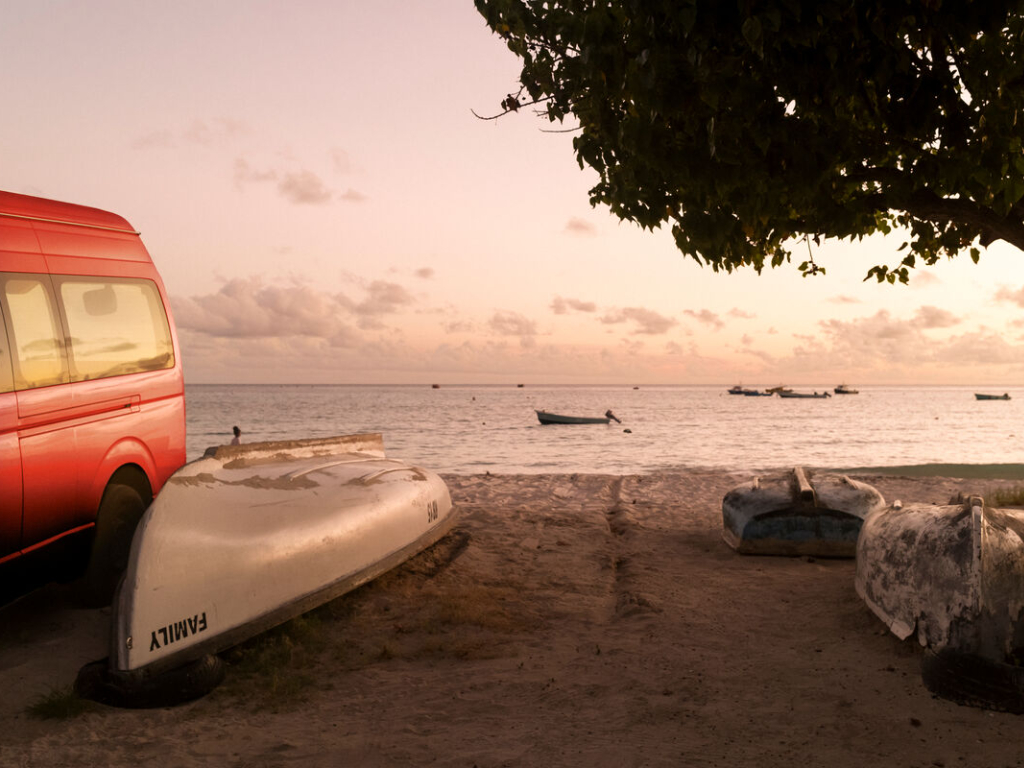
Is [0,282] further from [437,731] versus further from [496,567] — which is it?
[496,567]

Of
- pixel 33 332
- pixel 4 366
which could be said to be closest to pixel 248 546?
pixel 4 366

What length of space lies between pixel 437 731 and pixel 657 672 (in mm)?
1707

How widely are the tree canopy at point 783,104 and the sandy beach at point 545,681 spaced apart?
3.17 m

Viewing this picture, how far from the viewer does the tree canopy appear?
169 inches

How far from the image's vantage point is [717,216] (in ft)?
18.1

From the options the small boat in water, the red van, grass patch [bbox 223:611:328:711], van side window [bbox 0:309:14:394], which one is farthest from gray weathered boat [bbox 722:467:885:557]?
the small boat in water

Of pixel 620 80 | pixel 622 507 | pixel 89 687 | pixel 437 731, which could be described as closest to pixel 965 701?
pixel 437 731

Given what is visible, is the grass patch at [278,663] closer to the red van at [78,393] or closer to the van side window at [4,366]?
the red van at [78,393]

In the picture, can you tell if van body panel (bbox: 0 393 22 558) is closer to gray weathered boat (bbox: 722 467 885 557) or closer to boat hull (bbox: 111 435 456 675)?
boat hull (bbox: 111 435 456 675)

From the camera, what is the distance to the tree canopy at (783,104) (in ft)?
14.0

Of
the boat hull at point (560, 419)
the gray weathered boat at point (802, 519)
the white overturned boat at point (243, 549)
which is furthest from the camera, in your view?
the boat hull at point (560, 419)

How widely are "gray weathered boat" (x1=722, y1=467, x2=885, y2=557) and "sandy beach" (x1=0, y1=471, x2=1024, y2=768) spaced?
0.25 metres

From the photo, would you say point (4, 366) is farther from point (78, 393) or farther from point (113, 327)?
point (113, 327)

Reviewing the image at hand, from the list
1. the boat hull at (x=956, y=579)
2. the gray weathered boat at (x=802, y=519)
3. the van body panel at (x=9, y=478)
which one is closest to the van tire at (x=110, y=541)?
the van body panel at (x=9, y=478)
